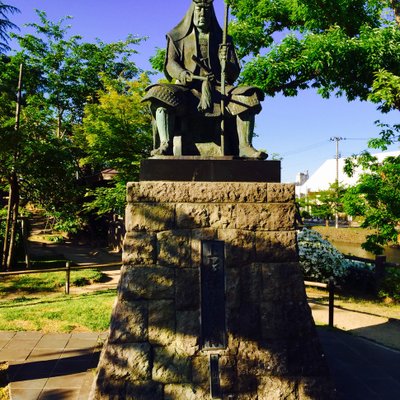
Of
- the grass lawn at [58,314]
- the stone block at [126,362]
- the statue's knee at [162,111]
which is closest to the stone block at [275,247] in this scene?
the stone block at [126,362]

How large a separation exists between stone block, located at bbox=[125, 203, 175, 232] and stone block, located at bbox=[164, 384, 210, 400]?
1.41m

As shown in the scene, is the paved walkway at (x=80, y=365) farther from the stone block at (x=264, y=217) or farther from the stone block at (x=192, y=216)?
the stone block at (x=192, y=216)

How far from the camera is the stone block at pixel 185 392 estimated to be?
330 centimetres

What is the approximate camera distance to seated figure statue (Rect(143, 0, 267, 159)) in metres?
4.11

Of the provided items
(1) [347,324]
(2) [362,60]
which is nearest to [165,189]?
(1) [347,324]

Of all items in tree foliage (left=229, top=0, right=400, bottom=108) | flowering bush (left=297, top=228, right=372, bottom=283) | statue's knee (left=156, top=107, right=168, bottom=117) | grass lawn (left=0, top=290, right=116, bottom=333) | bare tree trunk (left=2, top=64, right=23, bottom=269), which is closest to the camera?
statue's knee (left=156, top=107, right=168, bottom=117)

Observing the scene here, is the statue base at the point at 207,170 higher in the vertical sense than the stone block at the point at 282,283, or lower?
higher

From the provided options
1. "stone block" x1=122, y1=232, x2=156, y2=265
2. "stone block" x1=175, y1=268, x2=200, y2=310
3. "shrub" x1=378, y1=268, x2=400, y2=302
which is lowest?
"shrub" x1=378, y1=268, x2=400, y2=302

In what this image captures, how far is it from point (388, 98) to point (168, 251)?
6.94 metres

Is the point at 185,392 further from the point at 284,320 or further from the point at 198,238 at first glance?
the point at 198,238

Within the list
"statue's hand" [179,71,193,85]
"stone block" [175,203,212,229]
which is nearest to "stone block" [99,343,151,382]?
"stone block" [175,203,212,229]

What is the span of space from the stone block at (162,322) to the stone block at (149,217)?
2.26 ft

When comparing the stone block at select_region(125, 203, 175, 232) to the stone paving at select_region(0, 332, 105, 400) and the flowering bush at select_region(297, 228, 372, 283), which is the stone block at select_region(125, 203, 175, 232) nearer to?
the stone paving at select_region(0, 332, 105, 400)

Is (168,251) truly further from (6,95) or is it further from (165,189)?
(6,95)
